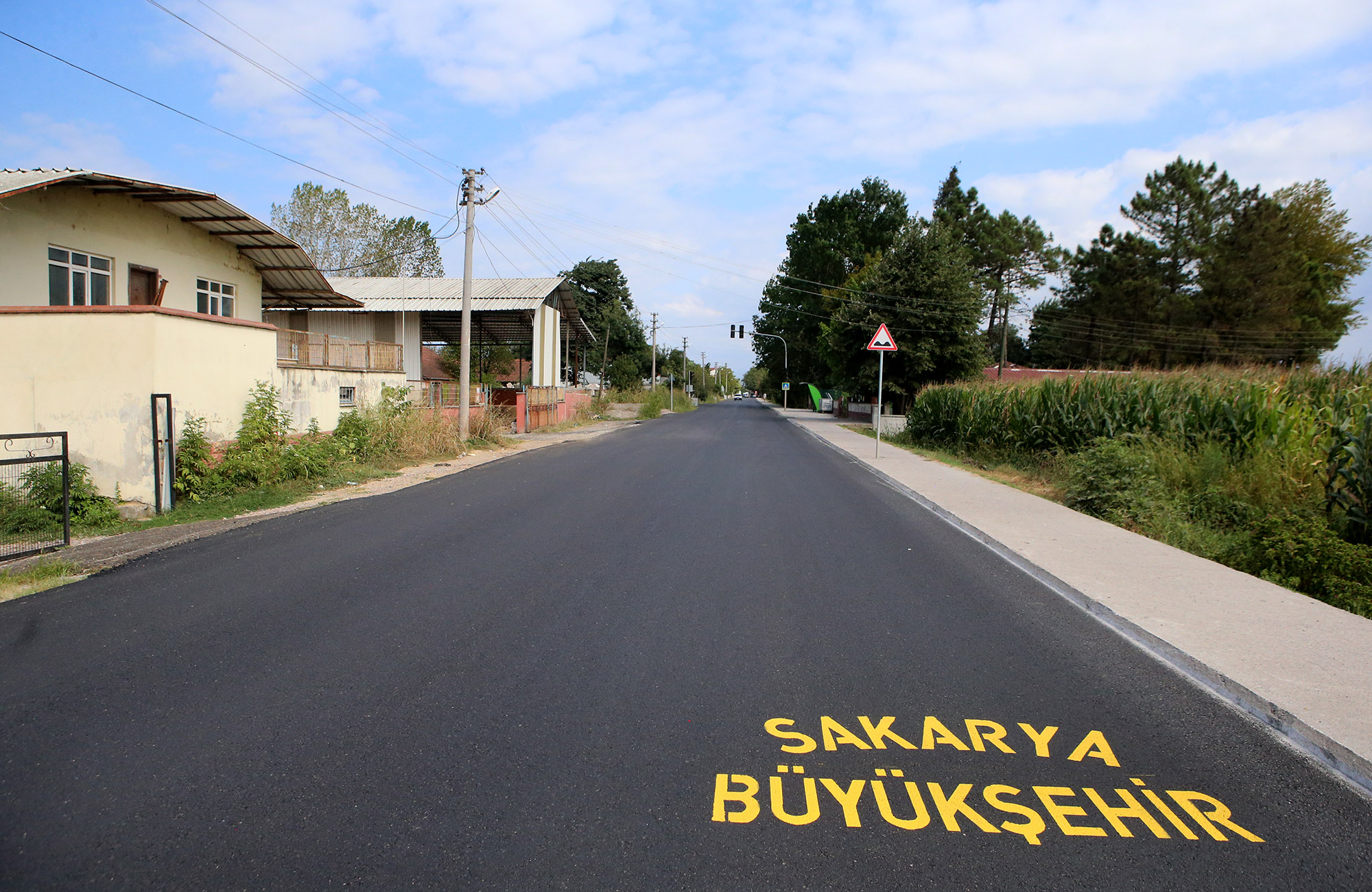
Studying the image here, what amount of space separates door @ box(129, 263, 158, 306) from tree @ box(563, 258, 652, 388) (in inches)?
1708

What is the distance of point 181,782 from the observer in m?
3.40

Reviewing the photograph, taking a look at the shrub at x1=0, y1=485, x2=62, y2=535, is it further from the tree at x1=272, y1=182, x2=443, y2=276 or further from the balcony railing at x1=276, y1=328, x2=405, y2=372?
the tree at x1=272, y1=182, x2=443, y2=276

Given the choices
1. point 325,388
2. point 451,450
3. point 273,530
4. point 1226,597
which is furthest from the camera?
point 451,450

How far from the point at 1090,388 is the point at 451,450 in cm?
1471

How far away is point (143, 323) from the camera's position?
10336 mm

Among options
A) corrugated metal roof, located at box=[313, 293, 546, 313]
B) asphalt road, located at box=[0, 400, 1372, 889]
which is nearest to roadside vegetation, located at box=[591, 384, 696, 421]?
corrugated metal roof, located at box=[313, 293, 546, 313]

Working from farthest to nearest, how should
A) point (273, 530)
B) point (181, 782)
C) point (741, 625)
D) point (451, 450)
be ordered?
point (451, 450)
point (273, 530)
point (741, 625)
point (181, 782)

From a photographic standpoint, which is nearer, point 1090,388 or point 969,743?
point 969,743

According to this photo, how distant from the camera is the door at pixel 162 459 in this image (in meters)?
10.3

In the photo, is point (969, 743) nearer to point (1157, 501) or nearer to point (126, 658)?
point (126, 658)

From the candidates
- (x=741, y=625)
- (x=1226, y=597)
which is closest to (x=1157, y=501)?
(x=1226, y=597)

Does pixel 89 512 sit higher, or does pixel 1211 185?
pixel 1211 185

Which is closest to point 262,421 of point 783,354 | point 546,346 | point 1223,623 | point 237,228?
point 237,228

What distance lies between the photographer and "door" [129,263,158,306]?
Answer: 17312 millimetres
